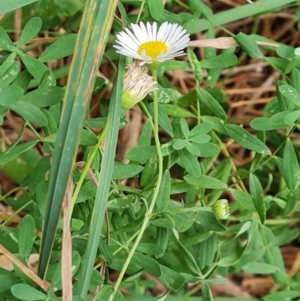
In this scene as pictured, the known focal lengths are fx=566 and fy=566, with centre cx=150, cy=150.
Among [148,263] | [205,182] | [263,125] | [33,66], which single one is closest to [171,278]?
[148,263]

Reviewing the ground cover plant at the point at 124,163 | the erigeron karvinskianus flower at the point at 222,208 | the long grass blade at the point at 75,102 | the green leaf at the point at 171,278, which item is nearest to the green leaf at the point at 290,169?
the ground cover plant at the point at 124,163

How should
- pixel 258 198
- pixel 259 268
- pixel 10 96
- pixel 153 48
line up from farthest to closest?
pixel 259 268, pixel 258 198, pixel 153 48, pixel 10 96

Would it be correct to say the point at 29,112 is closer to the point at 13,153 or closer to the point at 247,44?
the point at 13,153

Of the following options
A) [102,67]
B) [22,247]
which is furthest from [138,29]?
[102,67]

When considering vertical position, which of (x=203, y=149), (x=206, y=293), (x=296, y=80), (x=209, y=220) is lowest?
(x=206, y=293)

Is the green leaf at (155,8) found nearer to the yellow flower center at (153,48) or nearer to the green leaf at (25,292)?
the yellow flower center at (153,48)

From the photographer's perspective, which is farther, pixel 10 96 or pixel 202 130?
pixel 202 130

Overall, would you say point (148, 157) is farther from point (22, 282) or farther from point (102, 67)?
point (102, 67)
